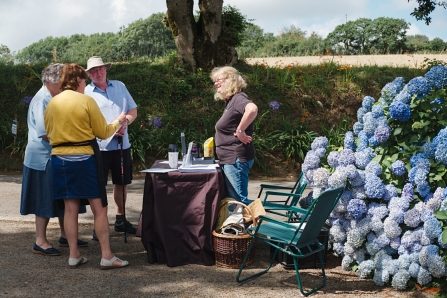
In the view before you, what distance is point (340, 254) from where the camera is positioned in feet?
17.0

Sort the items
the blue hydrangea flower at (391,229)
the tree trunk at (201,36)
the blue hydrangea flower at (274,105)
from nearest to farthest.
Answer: the blue hydrangea flower at (391,229) → the blue hydrangea flower at (274,105) → the tree trunk at (201,36)

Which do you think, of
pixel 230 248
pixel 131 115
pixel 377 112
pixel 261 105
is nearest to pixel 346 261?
pixel 230 248

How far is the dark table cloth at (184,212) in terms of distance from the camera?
202 inches

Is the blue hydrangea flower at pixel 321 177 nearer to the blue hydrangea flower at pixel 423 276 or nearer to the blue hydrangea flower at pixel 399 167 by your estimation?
the blue hydrangea flower at pixel 399 167

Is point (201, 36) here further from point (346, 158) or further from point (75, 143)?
point (75, 143)

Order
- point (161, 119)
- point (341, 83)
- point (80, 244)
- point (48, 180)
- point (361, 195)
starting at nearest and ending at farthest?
point (361, 195) → point (48, 180) → point (80, 244) → point (161, 119) → point (341, 83)

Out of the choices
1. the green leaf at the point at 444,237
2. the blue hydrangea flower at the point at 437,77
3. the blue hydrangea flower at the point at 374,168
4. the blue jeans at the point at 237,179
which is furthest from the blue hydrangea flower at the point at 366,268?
the blue hydrangea flower at the point at 437,77

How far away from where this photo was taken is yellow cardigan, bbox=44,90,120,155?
15.4ft

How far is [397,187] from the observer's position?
→ 4.96 m

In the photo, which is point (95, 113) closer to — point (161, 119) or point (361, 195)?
point (361, 195)

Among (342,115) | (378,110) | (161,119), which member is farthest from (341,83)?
(378,110)

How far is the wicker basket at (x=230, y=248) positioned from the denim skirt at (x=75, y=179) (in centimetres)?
121

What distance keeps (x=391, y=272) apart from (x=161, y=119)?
828 centimetres

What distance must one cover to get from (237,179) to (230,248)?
712 millimetres
